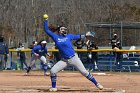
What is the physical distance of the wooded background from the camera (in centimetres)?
4884

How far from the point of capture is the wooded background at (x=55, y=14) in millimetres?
48844

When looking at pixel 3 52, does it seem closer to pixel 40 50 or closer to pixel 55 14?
pixel 40 50

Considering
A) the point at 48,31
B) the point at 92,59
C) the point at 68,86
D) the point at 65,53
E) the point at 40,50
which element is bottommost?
the point at 92,59

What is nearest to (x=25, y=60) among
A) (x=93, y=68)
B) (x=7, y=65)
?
(x=7, y=65)

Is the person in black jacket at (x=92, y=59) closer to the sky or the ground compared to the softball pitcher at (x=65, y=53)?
closer to the ground

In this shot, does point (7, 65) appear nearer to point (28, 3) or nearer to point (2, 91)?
point (2, 91)

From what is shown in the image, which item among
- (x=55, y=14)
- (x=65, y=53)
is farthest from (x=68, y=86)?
(x=55, y=14)

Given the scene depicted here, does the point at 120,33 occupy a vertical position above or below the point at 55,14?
below

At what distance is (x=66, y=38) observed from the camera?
14.7 m

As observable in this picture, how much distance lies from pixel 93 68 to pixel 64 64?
14728mm

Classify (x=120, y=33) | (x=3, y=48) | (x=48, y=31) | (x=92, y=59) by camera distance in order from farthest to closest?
1. (x=120, y=33)
2. (x=92, y=59)
3. (x=3, y=48)
4. (x=48, y=31)

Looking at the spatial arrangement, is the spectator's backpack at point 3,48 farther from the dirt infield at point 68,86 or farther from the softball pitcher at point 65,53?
the softball pitcher at point 65,53

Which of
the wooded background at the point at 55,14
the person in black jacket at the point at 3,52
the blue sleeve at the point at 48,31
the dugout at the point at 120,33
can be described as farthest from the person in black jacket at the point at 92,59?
the wooded background at the point at 55,14

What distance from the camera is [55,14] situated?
5156 cm
